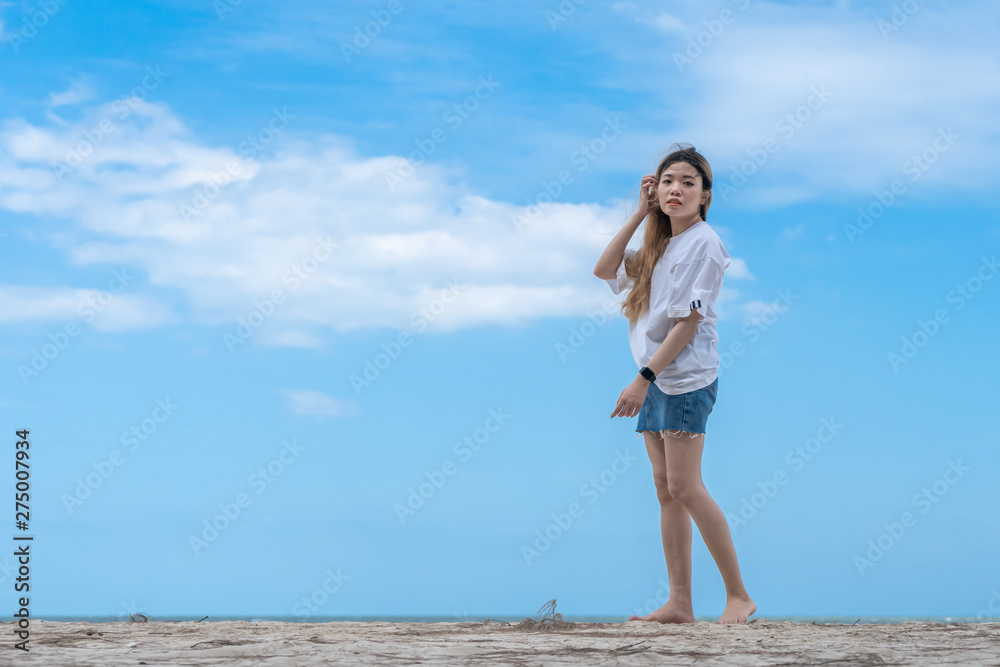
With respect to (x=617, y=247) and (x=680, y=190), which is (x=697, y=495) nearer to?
(x=617, y=247)

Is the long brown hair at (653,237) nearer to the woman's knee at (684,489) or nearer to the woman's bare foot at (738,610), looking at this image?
the woman's knee at (684,489)

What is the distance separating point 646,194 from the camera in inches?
189

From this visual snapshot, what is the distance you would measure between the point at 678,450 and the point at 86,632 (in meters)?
3.02

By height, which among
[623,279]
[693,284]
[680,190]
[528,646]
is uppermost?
[680,190]

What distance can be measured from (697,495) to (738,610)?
66 centimetres

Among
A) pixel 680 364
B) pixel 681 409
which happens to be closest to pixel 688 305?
pixel 680 364

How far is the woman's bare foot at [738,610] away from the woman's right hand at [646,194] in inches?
86.6

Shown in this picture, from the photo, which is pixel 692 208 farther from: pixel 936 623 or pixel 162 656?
pixel 162 656

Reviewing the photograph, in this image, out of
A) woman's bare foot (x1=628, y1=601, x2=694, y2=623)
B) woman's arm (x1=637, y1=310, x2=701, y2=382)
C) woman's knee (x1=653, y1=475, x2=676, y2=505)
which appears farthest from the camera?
woman's knee (x1=653, y1=475, x2=676, y2=505)

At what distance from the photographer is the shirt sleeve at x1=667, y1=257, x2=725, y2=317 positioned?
433 centimetres

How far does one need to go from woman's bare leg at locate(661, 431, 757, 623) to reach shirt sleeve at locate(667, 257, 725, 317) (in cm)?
66

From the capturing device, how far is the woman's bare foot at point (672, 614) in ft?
14.5

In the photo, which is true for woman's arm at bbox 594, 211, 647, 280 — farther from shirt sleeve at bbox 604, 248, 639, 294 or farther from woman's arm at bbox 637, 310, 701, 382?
woman's arm at bbox 637, 310, 701, 382

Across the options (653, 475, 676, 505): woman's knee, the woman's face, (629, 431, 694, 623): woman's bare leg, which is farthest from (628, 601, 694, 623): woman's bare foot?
the woman's face
